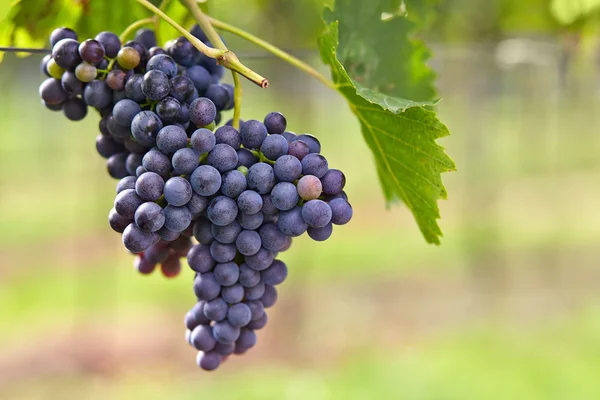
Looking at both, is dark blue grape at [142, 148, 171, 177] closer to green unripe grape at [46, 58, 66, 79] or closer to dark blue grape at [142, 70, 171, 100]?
dark blue grape at [142, 70, 171, 100]

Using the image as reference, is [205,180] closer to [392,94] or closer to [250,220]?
[250,220]

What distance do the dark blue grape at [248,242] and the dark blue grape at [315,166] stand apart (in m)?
0.08

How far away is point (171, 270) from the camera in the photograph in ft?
2.56

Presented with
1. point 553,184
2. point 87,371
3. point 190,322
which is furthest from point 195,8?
point 553,184

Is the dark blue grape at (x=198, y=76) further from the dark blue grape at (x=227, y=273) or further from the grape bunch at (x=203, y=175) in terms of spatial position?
the dark blue grape at (x=227, y=273)

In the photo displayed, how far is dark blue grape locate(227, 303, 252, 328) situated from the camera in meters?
0.67

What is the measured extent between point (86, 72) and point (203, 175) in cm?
19

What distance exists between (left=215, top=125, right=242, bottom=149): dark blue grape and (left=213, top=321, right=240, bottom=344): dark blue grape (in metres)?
0.20

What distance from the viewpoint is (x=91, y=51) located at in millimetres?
639

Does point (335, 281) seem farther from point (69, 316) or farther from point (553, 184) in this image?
point (553, 184)

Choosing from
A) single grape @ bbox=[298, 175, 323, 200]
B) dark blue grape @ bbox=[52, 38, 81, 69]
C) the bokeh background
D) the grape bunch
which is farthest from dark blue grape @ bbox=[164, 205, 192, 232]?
the bokeh background

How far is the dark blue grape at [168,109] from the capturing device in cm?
60

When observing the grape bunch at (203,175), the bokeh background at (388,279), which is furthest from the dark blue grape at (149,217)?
the bokeh background at (388,279)

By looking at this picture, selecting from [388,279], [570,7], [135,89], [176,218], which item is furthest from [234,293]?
[388,279]
